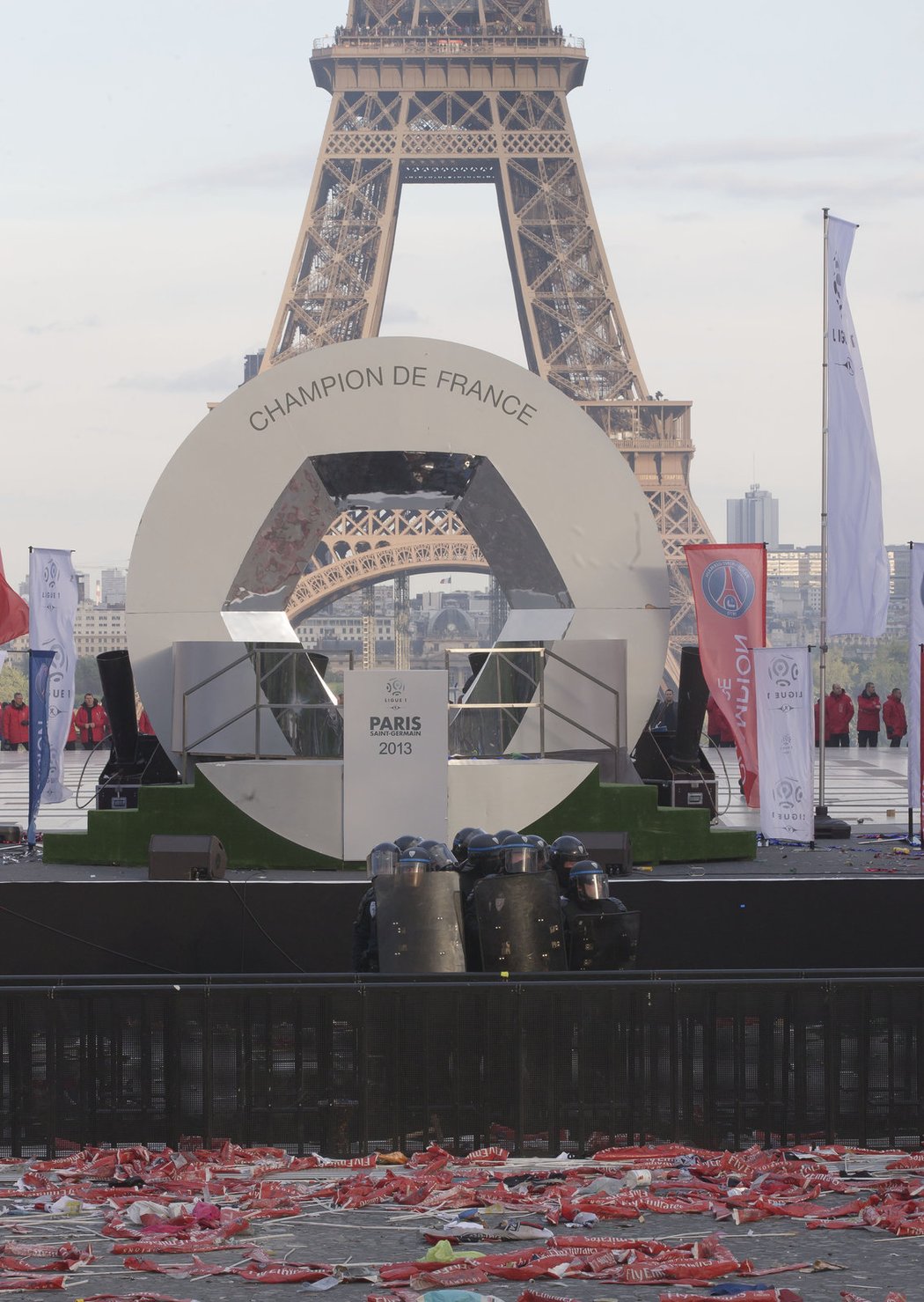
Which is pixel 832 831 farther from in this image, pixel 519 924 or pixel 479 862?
pixel 519 924

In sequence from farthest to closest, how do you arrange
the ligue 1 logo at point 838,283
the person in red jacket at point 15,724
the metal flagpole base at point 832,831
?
1. the person in red jacket at point 15,724
2. the ligue 1 logo at point 838,283
3. the metal flagpole base at point 832,831

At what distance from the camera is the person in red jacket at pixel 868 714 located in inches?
1179

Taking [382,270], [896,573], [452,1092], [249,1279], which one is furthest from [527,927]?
[896,573]

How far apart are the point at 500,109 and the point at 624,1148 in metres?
58.0

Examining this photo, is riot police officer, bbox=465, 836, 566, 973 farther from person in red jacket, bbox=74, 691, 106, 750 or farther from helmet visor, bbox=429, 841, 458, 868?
person in red jacket, bbox=74, 691, 106, 750

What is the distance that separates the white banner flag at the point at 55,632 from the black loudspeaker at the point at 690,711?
235 inches

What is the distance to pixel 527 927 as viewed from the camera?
28.4 feet

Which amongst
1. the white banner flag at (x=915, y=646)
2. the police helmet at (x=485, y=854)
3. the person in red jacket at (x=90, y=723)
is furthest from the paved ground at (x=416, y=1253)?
the person in red jacket at (x=90, y=723)

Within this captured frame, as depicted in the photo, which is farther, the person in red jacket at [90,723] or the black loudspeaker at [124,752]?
the person in red jacket at [90,723]

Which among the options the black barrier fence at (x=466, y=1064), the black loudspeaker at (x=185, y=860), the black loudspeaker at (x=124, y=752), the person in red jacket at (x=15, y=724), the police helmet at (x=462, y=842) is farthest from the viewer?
the person in red jacket at (x=15, y=724)

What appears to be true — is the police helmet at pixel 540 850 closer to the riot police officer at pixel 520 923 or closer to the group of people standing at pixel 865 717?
the riot police officer at pixel 520 923

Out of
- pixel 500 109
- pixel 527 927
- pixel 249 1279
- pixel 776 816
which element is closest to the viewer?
pixel 249 1279

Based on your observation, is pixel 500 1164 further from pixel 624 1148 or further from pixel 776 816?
pixel 776 816

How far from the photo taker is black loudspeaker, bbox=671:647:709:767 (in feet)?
52.5
